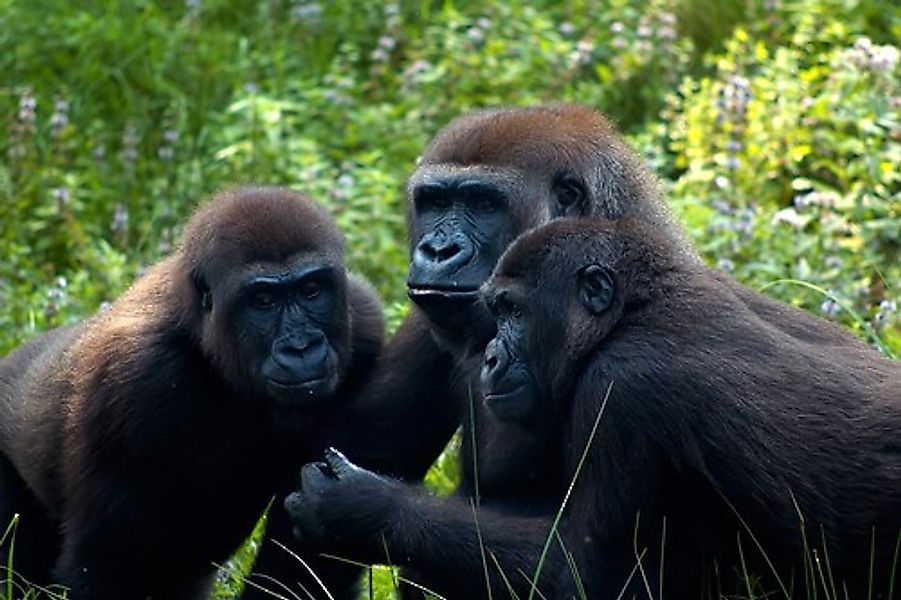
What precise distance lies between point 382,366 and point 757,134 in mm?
3049

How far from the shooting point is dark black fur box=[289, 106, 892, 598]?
5777 millimetres

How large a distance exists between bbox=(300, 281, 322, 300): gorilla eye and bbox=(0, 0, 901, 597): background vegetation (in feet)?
5.82

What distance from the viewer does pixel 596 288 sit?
5695mm

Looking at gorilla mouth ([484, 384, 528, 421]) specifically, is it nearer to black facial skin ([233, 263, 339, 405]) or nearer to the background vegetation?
black facial skin ([233, 263, 339, 405])

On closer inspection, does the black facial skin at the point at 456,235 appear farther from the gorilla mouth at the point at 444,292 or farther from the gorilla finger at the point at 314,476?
the gorilla finger at the point at 314,476

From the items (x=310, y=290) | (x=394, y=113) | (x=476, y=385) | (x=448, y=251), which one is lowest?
(x=394, y=113)

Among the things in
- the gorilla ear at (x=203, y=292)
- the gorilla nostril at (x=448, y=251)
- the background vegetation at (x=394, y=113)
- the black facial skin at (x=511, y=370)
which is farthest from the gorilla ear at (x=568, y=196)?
the background vegetation at (x=394, y=113)

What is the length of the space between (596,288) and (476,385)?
0.83 metres

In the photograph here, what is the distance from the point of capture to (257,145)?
9.94 metres

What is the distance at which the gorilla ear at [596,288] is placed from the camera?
5688mm

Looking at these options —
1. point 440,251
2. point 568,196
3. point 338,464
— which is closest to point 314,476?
point 338,464

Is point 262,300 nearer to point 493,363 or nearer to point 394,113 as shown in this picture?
point 493,363

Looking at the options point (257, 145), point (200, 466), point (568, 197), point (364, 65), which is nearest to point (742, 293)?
point (568, 197)

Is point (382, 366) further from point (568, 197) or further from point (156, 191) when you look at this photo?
point (156, 191)
